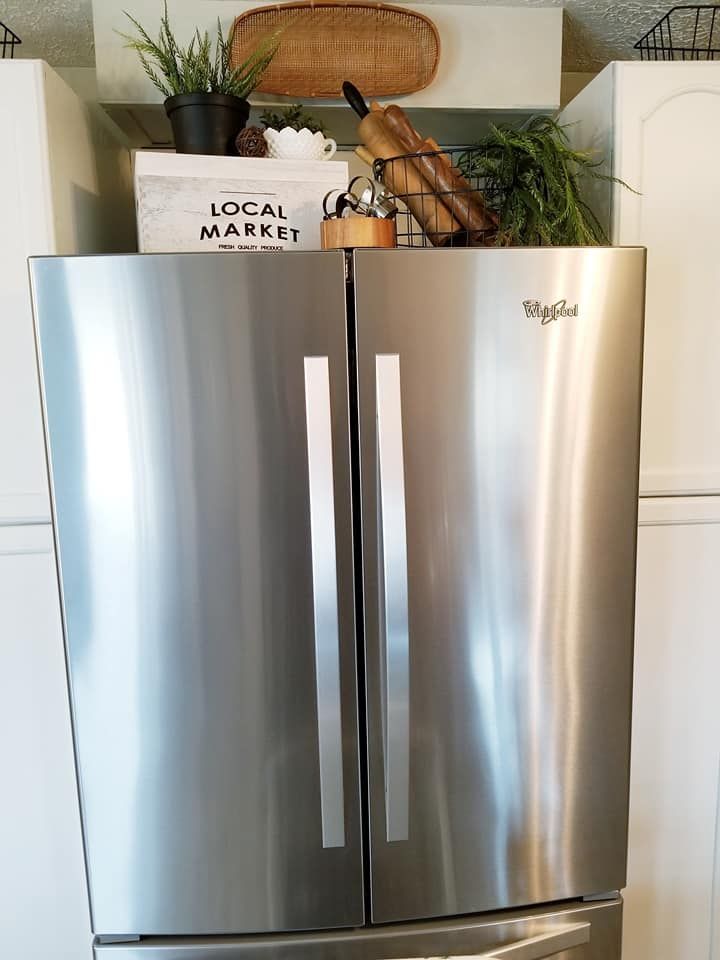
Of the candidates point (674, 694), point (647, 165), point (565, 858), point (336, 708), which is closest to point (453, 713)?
point (336, 708)

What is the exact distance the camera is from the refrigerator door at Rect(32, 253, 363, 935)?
40.5 inches

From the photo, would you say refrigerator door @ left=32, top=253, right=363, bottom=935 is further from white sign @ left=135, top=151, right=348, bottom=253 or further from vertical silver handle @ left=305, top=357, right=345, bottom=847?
white sign @ left=135, top=151, right=348, bottom=253

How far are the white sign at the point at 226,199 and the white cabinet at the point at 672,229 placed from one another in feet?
1.67

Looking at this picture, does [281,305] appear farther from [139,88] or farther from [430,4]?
[430,4]

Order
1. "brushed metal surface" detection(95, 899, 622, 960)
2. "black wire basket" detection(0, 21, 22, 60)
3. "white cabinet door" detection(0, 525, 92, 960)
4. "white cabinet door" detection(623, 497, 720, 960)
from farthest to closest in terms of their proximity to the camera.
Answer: "black wire basket" detection(0, 21, 22, 60) < "white cabinet door" detection(623, 497, 720, 960) < "white cabinet door" detection(0, 525, 92, 960) < "brushed metal surface" detection(95, 899, 622, 960)

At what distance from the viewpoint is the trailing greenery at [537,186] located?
1238mm

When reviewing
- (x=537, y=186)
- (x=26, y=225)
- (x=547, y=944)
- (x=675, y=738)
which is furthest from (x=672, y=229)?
(x=547, y=944)

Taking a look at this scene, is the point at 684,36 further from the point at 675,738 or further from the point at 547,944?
the point at 547,944

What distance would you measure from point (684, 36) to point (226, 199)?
1.16 metres

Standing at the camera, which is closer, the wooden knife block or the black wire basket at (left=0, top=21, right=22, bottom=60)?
the wooden knife block

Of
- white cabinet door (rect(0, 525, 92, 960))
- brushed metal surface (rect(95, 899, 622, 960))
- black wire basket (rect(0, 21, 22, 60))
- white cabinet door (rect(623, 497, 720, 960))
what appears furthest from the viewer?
black wire basket (rect(0, 21, 22, 60))

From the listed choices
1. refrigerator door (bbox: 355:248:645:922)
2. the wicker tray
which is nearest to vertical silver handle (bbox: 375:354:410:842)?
refrigerator door (bbox: 355:248:645:922)

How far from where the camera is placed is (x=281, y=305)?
103 cm

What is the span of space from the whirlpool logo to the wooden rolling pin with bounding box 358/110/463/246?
→ 0.32 m
